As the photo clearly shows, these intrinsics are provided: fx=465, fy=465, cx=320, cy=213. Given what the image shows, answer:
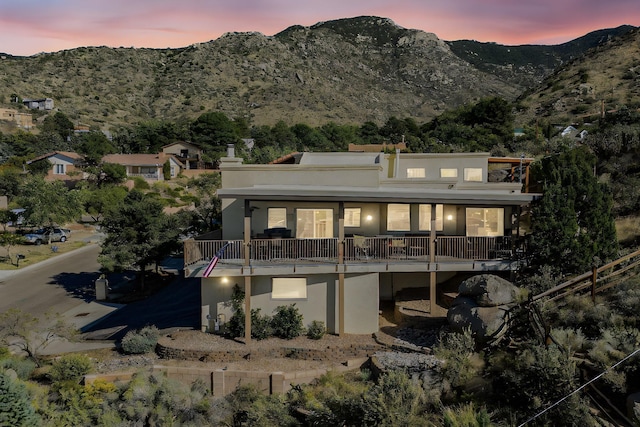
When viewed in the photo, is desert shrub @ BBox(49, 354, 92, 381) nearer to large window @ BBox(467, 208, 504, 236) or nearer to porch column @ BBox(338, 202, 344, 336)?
porch column @ BBox(338, 202, 344, 336)

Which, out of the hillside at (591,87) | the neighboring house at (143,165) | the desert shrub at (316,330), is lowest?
the desert shrub at (316,330)

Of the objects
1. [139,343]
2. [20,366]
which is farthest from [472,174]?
[20,366]

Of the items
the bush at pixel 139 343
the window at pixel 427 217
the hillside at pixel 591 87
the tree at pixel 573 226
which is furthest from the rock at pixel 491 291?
the hillside at pixel 591 87

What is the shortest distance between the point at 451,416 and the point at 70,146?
8304cm

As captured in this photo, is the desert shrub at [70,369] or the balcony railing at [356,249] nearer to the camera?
the desert shrub at [70,369]

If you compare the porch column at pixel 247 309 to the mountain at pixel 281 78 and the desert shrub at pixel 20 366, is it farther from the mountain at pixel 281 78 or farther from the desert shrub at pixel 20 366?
the mountain at pixel 281 78

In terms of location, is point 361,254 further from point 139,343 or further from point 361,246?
point 139,343

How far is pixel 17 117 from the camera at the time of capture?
3467 inches

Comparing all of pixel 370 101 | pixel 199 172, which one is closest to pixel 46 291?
pixel 199 172

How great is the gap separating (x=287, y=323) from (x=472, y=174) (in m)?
13.6

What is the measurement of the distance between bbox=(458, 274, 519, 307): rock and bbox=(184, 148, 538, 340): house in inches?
101

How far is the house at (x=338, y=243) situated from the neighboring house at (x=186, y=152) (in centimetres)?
5310

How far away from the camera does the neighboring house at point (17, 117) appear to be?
3435 inches

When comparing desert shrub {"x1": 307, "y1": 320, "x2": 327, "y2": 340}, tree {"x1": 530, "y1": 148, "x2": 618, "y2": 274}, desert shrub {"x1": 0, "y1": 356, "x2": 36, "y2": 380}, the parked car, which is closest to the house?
desert shrub {"x1": 307, "y1": 320, "x2": 327, "y2": 340}
